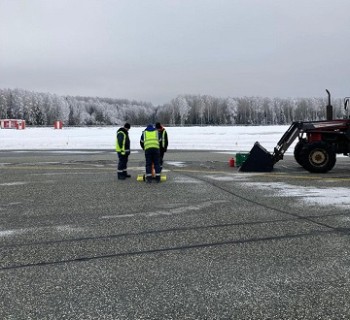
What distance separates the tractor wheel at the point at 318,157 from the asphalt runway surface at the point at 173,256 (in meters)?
4.06

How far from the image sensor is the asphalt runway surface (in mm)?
3332

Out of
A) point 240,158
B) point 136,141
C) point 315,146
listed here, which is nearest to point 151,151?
point 240,158

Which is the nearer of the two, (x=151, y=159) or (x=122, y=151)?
(x=151, y=159)

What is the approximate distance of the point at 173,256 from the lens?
4.58 m

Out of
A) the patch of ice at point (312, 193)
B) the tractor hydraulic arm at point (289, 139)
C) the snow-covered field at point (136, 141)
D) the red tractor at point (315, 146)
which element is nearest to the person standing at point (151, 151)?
the patch of ice at point (312, 193)

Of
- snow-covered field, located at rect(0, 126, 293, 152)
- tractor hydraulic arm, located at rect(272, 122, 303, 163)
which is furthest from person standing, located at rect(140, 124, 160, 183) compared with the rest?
snow-covered field, located at rect(0, 126, 293, 152)

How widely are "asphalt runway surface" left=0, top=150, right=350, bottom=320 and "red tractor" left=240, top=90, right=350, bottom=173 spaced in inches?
161

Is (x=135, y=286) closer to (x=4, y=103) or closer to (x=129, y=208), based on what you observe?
(x=129, y=208)

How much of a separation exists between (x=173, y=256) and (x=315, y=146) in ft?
29.4

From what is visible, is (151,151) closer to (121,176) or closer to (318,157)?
(121,176)

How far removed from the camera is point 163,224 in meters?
6.04

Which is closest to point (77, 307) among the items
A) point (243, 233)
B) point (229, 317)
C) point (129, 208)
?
point (229, 317)

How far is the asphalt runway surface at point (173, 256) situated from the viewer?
3.33m

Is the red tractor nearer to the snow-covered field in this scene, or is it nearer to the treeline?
the snow-covered field
